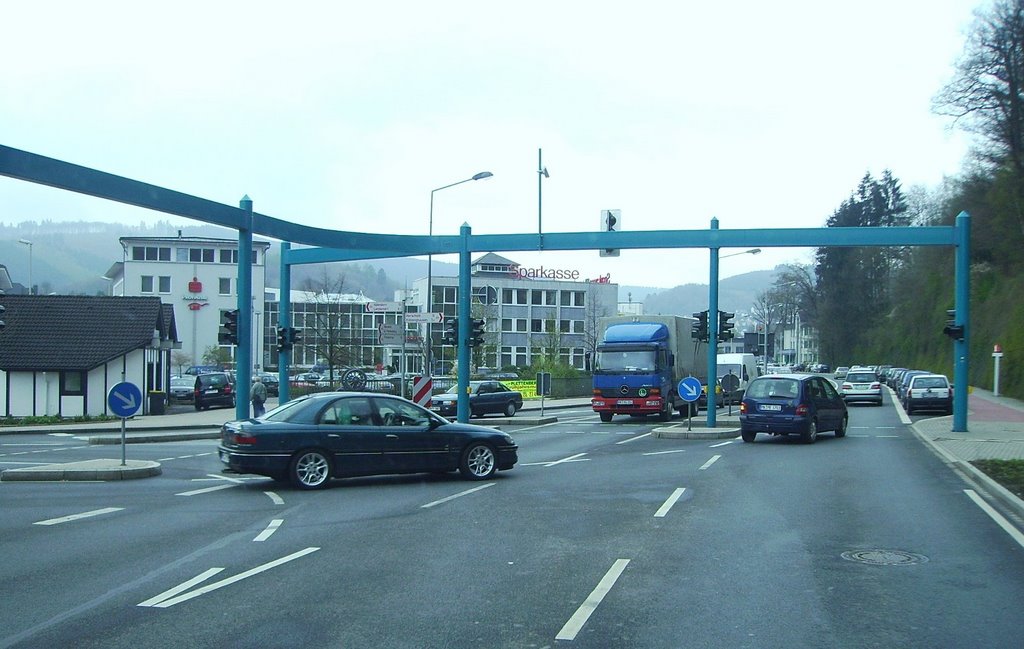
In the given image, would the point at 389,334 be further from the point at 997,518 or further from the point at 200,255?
the point at 200,255

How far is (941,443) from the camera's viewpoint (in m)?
23.6

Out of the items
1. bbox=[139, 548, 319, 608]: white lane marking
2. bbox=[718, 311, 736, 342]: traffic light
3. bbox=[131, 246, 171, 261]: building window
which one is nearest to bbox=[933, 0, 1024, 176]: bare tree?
bbox=[718, 311, 736, 342]: traffic light

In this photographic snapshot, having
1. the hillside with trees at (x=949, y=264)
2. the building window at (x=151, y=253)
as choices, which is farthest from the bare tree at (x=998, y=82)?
the building window at (x=151, y=253)

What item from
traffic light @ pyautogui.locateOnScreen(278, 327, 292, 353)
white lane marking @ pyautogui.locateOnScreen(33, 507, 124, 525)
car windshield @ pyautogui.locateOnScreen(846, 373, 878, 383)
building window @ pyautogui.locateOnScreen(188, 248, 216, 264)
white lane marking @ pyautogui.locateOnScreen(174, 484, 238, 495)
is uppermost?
building window @ pyautogui.locateOnScreen(188, 248, 216, 264)

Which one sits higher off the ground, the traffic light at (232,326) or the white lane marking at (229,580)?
the traffic light at (232,326)

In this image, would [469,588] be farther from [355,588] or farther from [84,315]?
[84,315]

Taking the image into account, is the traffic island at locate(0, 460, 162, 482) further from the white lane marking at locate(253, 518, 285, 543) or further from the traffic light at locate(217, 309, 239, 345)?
the traffic light at locate(217, 309, 239, 345)

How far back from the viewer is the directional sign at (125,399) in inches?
649

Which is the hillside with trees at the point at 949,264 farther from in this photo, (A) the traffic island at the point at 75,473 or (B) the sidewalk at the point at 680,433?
(A) the traffic island at the point at 75,473

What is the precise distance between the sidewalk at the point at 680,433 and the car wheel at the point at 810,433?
275 cm

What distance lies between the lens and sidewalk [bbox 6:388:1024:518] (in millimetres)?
16359

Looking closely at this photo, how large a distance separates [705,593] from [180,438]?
2282cm

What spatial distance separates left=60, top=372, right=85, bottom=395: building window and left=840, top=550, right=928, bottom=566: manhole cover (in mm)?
35444

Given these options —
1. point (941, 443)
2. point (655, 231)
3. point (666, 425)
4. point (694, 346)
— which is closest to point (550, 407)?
point (694, 346)
